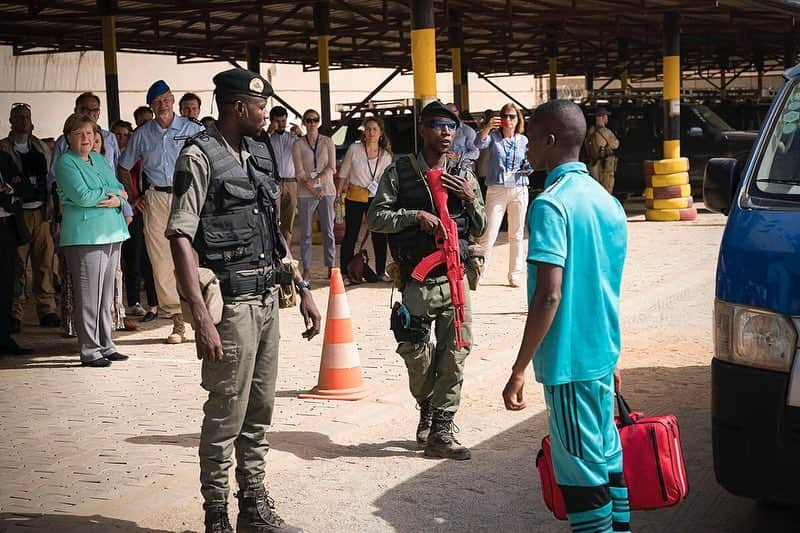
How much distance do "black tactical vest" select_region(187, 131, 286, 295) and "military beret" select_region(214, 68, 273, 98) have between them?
219mm

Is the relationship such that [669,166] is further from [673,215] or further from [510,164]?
[510,164]

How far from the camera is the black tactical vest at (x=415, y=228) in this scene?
243 inches

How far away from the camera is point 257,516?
16.0 ft

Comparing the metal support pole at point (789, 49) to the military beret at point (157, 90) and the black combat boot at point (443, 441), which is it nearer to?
the military beret at point (157, 90)

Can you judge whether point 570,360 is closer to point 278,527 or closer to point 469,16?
point 278,527

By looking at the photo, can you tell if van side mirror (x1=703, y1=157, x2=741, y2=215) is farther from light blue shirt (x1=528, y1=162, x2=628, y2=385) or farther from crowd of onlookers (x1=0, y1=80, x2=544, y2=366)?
crowd of onlookers (x1=0, y1=80, x2=544, y2=366)

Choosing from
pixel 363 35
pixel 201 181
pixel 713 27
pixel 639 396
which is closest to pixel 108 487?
pixel 201 181

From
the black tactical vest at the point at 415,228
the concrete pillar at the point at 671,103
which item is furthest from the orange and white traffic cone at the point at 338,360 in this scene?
the concrete pillar at the point at 671,103

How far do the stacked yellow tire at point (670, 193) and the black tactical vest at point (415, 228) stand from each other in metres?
14.5

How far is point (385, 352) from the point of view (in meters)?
9.09

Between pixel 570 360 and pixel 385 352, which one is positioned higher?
pixel 570 360

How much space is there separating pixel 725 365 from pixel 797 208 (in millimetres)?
739

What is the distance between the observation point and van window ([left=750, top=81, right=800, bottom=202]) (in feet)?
15.7

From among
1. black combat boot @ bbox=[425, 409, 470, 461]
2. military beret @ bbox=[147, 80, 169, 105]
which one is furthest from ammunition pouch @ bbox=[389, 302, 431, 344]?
military beret @ bbox=[147, 80, 169, 105]
